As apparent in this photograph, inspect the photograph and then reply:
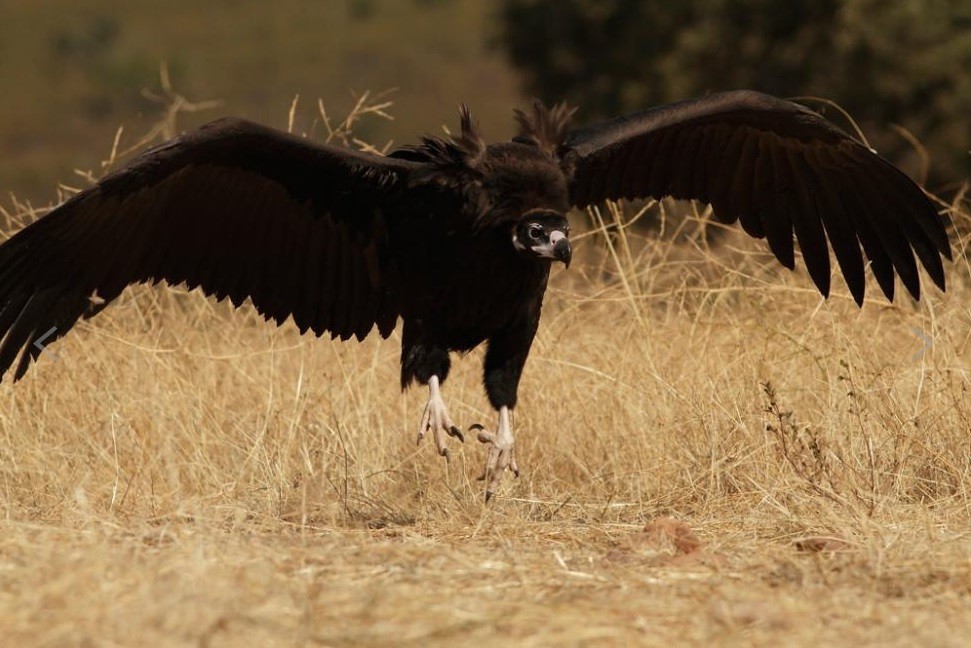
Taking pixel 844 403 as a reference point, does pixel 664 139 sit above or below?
above

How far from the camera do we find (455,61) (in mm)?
58875

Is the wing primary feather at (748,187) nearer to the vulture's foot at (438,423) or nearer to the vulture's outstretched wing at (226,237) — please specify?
the vulture's outstretched wing at (226,237)

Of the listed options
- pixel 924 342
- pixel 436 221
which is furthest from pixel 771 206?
pixel 436 221

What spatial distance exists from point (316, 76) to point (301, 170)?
51.2 metres

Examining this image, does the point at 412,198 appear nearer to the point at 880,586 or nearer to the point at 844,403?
the point at 844,403

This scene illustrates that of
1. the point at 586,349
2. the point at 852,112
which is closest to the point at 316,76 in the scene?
the point at 852,112

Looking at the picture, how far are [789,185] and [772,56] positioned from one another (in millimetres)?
14626

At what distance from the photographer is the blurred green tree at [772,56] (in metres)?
19.6

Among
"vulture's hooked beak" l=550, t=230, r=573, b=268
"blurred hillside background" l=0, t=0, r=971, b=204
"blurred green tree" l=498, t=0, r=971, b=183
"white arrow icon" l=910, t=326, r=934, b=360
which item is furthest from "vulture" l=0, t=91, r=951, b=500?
"blurred green tree" l=498, t=0, r=971, b=183

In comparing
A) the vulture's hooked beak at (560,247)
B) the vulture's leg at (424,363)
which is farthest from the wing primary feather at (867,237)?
the vulture's leg at (424,363)

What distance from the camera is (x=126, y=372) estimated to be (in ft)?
23.9

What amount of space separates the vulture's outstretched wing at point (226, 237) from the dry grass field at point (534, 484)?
0.49 m

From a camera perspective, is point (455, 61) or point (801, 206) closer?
point (801, 206)

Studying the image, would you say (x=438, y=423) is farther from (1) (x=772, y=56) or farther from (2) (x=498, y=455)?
(1) (x=772, y=56)
